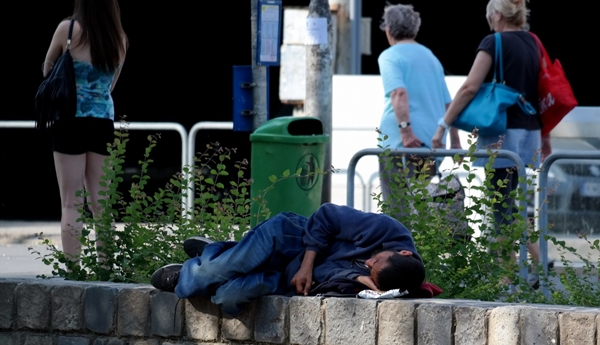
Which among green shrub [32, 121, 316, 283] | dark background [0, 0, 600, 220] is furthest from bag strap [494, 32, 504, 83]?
dark background [0, 0, 600, 220]

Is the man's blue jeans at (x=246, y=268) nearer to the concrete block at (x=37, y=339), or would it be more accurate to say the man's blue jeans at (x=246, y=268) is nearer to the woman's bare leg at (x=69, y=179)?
the concrete block at (x=37, y=339)

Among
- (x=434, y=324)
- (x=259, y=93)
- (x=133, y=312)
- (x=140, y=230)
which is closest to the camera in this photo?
(x=434, y=324)

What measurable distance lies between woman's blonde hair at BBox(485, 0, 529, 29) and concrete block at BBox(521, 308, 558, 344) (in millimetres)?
3410

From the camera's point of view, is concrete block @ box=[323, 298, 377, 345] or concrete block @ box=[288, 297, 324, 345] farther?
concrete block @ box=[288, 297, 324, 345]

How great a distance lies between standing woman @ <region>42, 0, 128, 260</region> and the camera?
6.64 m

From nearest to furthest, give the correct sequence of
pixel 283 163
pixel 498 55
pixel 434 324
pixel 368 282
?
pixel 434 324 → pixel 368 282 → pixel 283 163 → pixel 498 55

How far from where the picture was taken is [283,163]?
22.1 ft

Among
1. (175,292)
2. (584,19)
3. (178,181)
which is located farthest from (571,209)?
(584,19)

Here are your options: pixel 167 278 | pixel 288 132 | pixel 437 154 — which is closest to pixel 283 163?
pixel 288 132

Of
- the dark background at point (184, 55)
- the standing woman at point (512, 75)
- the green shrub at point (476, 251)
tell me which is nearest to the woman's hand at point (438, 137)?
the standing woman at point (512, 75)

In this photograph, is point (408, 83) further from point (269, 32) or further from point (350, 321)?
point (350, 321)

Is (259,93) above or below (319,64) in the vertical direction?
below

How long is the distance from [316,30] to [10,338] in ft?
12.2

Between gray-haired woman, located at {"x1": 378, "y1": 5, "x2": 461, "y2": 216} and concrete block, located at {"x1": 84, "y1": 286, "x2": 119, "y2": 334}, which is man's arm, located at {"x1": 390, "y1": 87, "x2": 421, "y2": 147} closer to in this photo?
gray-haired woman, located at {"x1": 378, "y1": 5, "x2": 461, "y2": 216}
